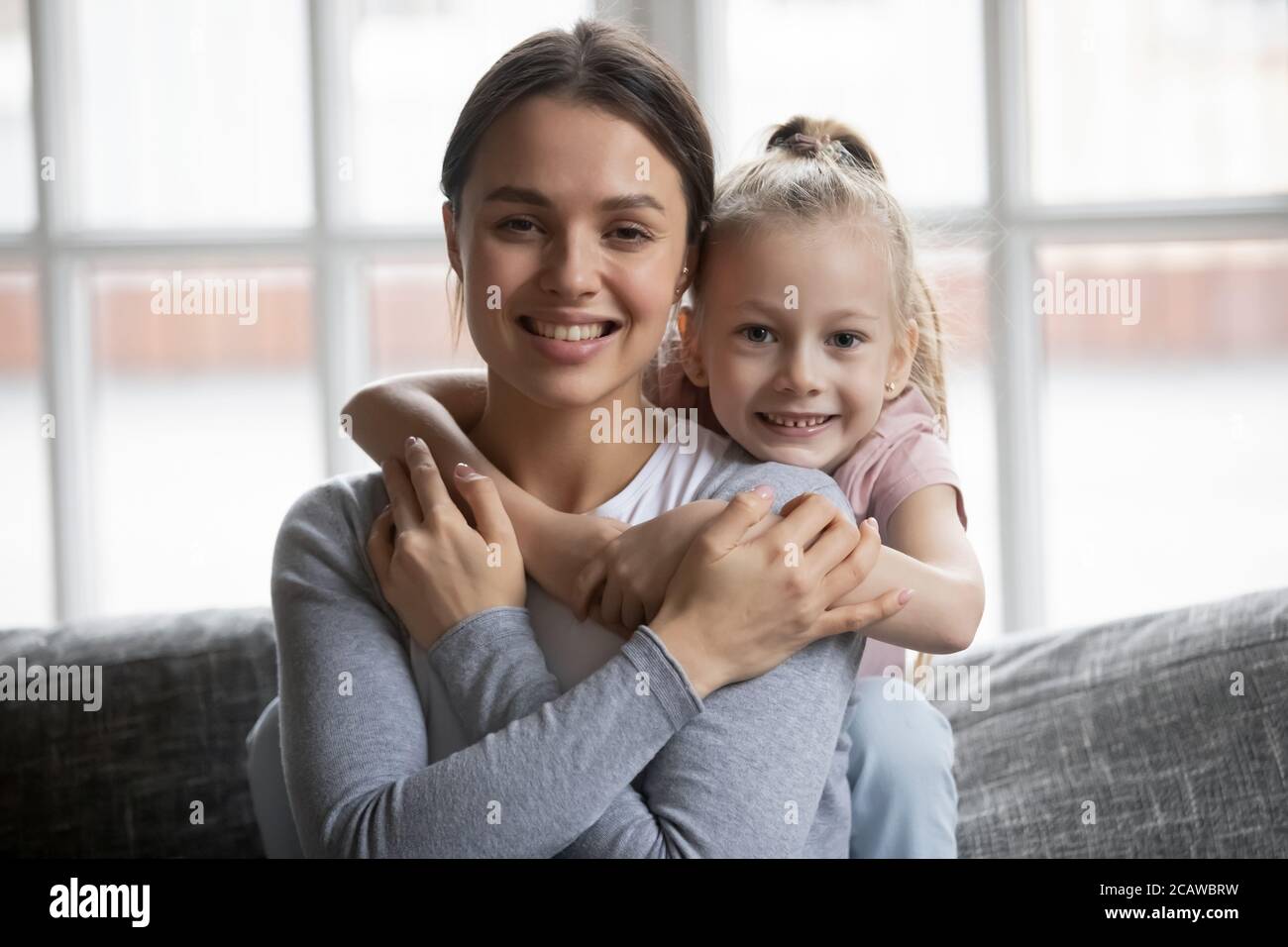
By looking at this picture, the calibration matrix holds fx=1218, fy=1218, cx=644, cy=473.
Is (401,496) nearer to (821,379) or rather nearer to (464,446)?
(464,446)

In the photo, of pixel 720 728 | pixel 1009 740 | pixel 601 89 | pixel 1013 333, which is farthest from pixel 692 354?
pixel 1013 333

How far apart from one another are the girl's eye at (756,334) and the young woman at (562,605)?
87 mm

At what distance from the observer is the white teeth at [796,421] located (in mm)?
1246

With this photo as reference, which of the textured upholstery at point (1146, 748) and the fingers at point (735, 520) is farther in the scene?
the textured upholstery at point (1146, 748)

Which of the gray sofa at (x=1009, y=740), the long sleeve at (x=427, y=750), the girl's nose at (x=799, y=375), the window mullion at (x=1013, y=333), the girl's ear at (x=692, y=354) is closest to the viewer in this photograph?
the long sleeve at (x=427, y=750)

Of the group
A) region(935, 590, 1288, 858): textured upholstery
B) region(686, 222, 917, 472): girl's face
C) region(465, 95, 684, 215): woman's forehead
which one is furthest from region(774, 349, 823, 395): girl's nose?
region(935, 590, 1288, 858): textured upholstery

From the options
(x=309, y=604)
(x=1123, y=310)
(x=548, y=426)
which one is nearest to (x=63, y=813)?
(x=309, y=604)

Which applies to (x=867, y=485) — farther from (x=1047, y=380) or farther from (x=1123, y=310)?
(x=1123, y=310)

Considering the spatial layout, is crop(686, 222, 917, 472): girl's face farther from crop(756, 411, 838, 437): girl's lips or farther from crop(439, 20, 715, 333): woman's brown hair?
crop(439, 20, 715, 333): woman's brown hair

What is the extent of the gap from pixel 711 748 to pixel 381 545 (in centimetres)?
36

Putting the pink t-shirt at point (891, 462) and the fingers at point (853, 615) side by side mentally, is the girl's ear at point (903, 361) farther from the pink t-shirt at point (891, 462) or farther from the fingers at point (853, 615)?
the fingers at point (853, 615)

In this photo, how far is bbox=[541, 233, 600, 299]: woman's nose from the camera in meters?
1.11

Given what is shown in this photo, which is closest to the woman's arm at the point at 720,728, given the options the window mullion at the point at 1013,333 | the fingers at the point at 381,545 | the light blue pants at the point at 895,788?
the fingers at the point at 381,545

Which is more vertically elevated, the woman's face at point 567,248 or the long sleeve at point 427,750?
the woman's face at point 567,248
